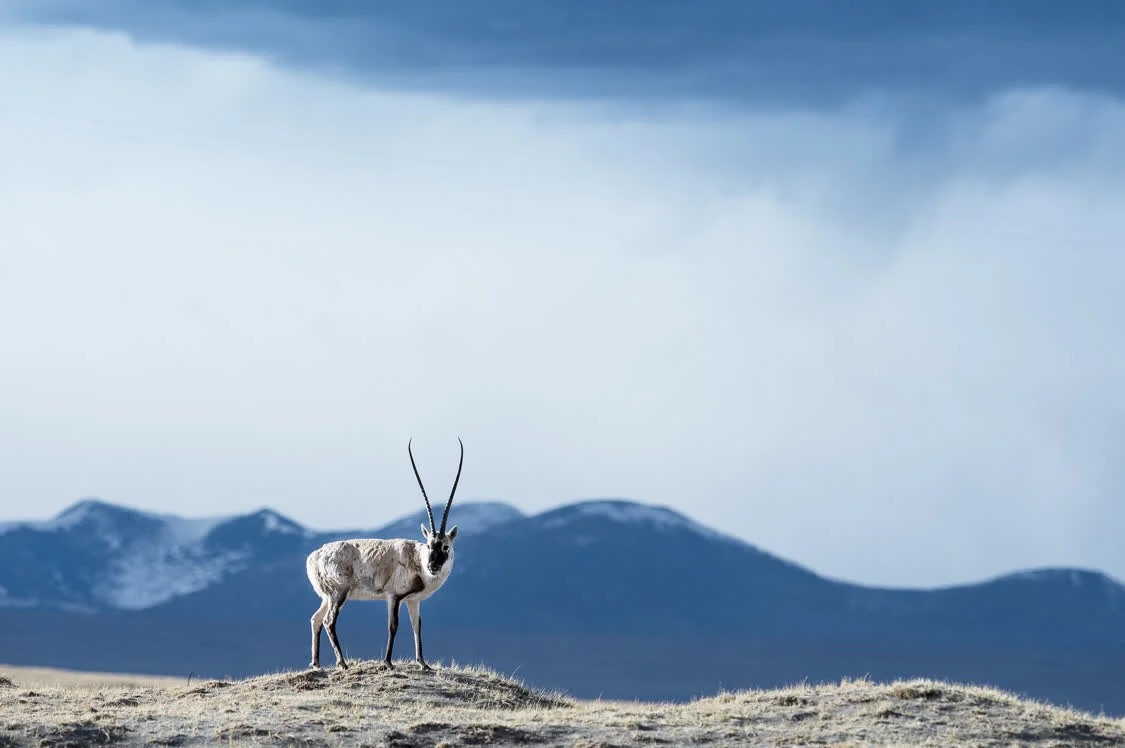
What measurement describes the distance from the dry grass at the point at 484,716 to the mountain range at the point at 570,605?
10749 cm

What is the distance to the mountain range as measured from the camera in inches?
5517

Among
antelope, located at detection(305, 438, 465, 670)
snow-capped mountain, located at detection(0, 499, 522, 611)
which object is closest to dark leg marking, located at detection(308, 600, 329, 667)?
antelope, located at detection(305, 438, 465, 670)

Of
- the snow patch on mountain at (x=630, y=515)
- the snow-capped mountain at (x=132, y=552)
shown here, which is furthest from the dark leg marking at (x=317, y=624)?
the snow patch on mountain at (x=630, y=515)

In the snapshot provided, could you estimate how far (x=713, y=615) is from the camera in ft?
557

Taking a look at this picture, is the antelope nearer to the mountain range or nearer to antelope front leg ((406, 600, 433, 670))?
antelope front leg ((406, 600, 433, 670))

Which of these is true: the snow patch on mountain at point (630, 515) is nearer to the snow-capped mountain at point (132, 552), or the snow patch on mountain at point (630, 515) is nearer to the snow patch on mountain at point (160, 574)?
the snow-capped mountain at point (132, 552)

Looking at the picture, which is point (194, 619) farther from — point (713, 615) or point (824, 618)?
point (824, 618)

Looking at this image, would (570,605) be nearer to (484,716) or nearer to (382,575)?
(382,575)

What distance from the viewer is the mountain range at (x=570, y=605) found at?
140 m

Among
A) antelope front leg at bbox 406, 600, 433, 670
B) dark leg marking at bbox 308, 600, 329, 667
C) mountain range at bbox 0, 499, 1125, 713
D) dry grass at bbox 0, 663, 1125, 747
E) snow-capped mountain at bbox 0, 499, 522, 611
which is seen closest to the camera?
dry grass at bbox 0, 663, 1125, 747

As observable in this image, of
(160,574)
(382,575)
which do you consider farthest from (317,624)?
(160,574)

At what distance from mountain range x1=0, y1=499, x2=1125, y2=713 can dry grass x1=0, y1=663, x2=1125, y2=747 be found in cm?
10749

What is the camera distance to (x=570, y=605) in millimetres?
167375

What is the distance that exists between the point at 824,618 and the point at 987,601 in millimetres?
19851
